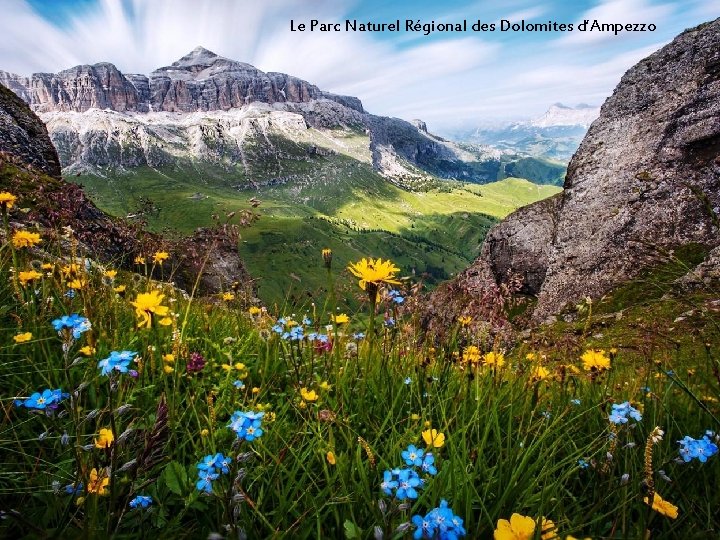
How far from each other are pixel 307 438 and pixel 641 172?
893 inches

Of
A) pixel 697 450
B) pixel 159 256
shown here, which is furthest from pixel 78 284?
pixel 697 450

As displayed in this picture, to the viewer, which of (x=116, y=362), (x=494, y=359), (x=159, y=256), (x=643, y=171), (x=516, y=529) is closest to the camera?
(x=516, y=529)

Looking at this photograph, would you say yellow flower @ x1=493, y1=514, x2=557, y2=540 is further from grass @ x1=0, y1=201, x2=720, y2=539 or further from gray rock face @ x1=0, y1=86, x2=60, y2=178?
gray rock face @ x1=0, y1=86, x2=60, y2=178

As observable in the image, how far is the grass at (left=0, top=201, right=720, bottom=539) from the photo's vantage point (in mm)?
2070

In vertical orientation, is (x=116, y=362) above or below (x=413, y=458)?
above

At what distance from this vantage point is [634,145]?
2578 cm

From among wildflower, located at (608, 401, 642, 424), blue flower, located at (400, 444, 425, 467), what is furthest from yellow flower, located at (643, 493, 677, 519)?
blue flower, located at (400, 444, 425, 467)

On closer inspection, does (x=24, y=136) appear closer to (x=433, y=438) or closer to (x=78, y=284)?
(x=78, y=284)

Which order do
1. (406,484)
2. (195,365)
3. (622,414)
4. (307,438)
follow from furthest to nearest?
(195,365), (307,438), (622,414), (406,484)

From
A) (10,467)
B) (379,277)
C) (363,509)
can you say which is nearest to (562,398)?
(379,277)

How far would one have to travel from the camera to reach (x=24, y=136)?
2555 cm

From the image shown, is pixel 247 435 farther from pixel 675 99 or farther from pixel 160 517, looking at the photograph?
pixel 675 99

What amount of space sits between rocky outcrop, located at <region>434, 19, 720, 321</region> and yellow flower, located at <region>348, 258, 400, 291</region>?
16.6 meters

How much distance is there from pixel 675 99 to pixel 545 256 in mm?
11983
